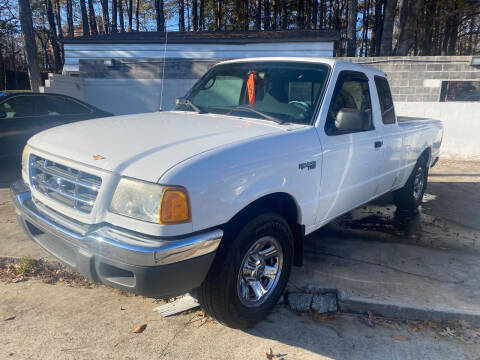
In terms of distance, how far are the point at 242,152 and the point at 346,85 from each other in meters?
1.79

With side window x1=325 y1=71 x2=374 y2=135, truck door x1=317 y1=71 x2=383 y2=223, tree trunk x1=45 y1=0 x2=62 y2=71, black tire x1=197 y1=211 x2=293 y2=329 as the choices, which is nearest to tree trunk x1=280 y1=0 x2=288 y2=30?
tree trunk x1=45 y1=0 x2=62 y2=71

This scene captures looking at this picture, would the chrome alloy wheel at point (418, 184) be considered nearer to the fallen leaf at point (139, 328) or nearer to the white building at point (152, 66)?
the fallen leaf at point (139, 328)

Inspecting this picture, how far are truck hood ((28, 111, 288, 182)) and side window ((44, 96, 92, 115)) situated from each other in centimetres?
483

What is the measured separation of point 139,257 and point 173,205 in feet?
1.13

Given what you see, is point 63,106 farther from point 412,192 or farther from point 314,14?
point 314,14

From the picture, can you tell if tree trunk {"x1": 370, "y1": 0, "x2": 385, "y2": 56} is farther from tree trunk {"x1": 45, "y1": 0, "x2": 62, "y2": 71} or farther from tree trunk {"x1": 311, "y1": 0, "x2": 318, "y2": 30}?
tree trunk {"x1": 45, "y1": 0, "x2": 62, "y2": 71}

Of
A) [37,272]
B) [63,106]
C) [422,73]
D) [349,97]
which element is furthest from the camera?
[422,73]

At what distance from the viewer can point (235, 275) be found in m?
2.62

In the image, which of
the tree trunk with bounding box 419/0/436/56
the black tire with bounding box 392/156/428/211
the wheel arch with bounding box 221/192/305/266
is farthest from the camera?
the tree trunk with bounding box 419/0/436/56

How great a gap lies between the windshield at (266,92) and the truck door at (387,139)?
1090 mm

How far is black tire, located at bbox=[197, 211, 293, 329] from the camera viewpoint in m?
2.54

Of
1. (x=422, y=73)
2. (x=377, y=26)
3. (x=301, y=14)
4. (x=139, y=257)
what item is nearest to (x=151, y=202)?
(x=139, y=257)

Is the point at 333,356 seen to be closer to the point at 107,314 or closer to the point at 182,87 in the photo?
the point at 107,314

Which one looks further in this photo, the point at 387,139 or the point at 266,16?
the point at 266,16
